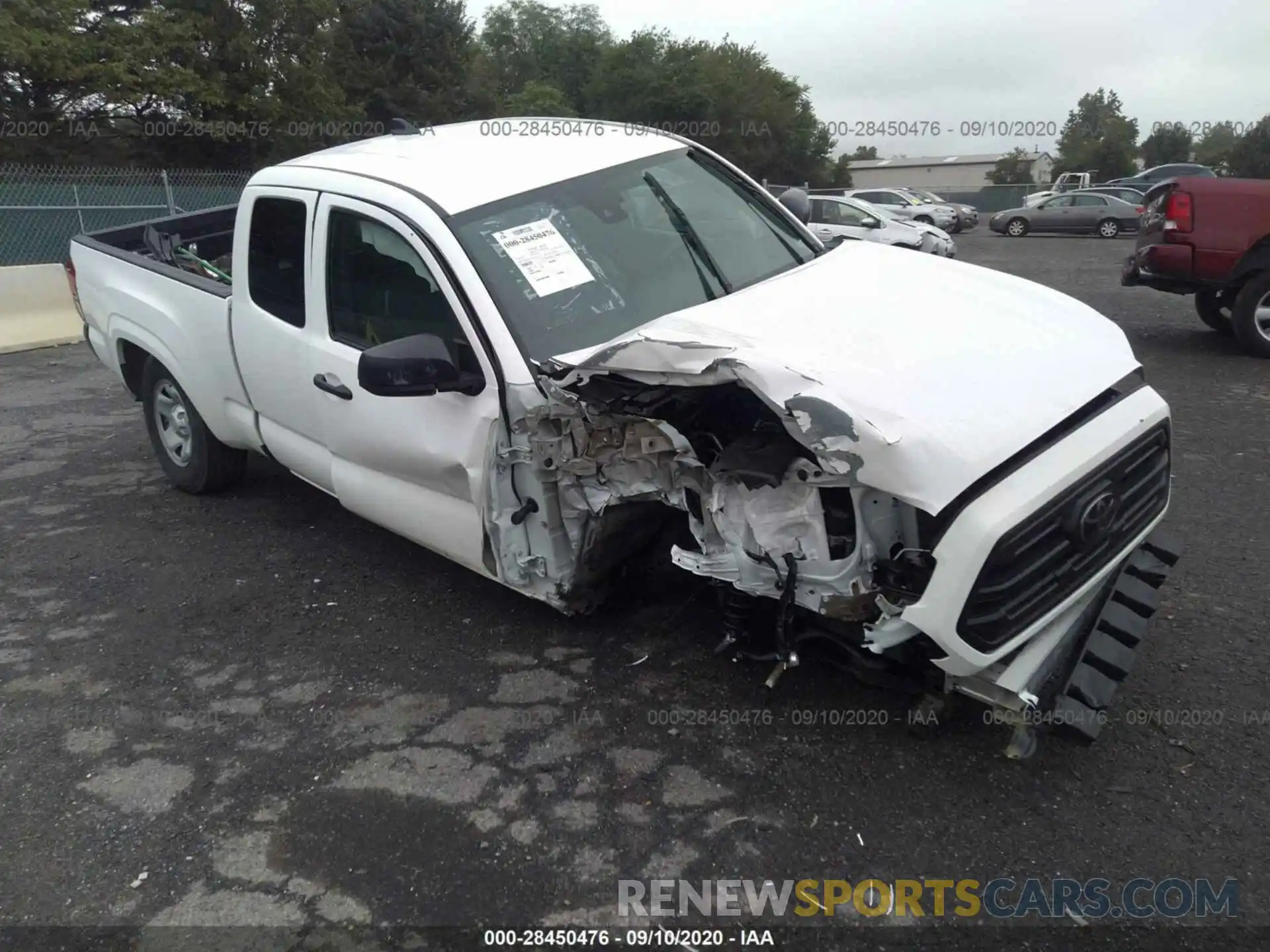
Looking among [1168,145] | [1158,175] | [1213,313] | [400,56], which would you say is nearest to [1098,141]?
[1168,145]

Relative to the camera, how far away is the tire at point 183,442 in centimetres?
530

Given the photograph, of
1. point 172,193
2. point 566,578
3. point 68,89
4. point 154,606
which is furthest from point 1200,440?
point 68,89

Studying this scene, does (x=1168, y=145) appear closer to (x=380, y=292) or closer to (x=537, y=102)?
(x=537, y=102)

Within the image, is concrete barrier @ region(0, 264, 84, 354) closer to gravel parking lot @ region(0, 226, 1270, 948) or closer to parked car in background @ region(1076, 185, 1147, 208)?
gravel parking lot @ region(0, 226, 1270, 948)

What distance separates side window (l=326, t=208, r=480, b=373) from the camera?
3.52 m

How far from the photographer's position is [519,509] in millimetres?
3404

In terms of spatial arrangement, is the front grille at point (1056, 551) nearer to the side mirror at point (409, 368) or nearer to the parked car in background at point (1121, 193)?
the side mirror at point (409, 368)

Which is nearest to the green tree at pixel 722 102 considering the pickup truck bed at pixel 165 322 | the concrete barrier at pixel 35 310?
the concrete barrier at pixel 35 310

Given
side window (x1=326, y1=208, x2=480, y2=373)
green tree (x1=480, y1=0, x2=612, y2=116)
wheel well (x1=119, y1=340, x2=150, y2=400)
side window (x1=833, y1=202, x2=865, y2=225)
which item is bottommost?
wheel well (x1=119, y1=340, x2=150, y2=400)

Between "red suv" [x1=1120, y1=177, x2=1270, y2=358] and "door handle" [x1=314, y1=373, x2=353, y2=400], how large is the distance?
23.6 feet

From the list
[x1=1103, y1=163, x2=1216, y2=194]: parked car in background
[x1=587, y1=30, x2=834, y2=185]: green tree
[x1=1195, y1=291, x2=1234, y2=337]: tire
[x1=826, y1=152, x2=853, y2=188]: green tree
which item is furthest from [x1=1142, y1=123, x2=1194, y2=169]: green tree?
[x1=1195, y1=291, x2=1234, y2=337]: tire

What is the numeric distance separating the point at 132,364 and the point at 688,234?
370 centimetres

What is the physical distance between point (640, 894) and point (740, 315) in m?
1.87

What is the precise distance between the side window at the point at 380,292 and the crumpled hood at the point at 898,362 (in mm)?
623
